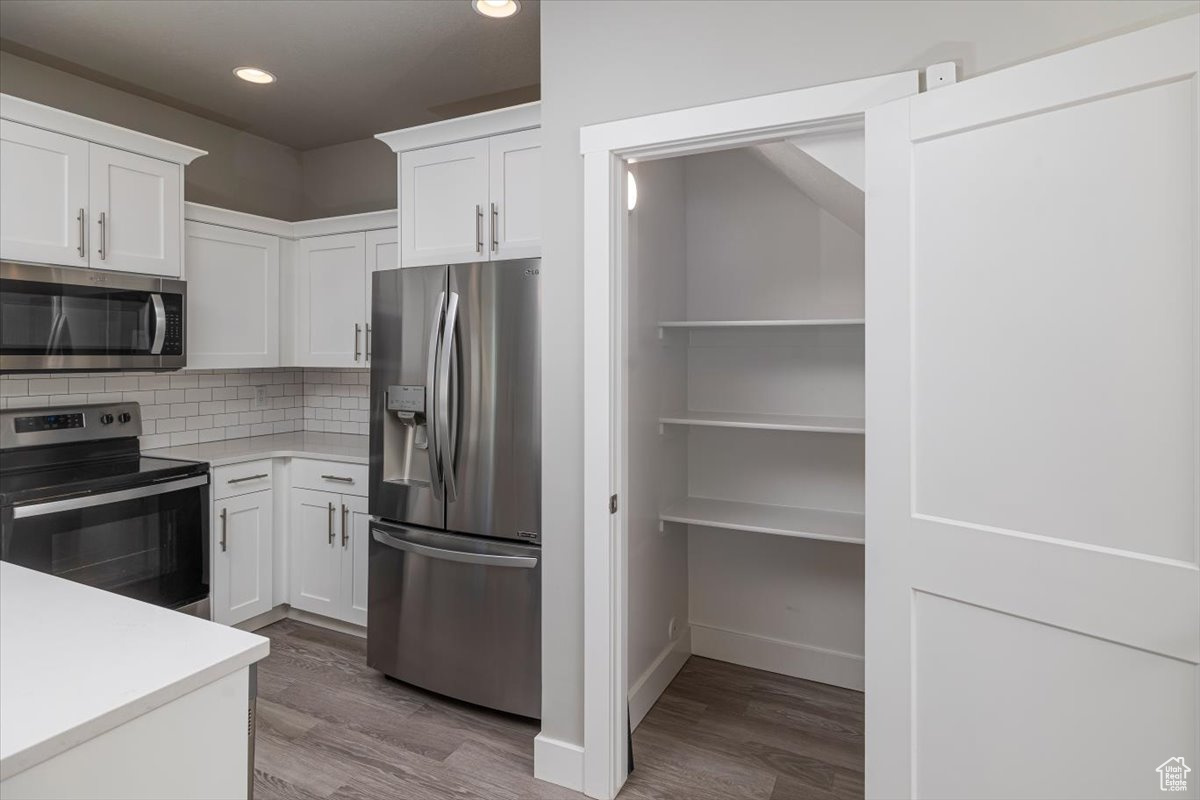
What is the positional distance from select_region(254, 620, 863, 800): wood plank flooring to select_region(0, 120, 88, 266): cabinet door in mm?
1964

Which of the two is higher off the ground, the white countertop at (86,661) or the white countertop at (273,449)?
the white countertop at (273,449)

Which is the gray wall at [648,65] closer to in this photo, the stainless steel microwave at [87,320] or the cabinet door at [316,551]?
the cabinet door at [316,551]

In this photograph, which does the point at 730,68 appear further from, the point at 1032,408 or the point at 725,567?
the point at 725,567

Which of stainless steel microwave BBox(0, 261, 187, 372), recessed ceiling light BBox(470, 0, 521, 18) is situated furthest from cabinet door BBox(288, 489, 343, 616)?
recessed ceiling light BBox(470, 0, 521, 18)

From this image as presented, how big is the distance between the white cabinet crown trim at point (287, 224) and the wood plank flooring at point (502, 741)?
2178 mm

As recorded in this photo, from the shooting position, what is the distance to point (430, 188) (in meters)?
2.72

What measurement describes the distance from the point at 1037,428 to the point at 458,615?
2037 mm

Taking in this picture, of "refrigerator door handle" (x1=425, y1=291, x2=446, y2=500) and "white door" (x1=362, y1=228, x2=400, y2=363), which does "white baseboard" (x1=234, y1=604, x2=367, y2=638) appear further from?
"white door" (x1=362, y1=228, x2=400, y2=363)

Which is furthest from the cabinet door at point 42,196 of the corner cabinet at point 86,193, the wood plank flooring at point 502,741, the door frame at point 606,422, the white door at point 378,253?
the door frame at point 606,422

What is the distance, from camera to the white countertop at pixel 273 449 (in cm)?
Result: 316

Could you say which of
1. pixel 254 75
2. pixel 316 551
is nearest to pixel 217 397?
pixel 316 551

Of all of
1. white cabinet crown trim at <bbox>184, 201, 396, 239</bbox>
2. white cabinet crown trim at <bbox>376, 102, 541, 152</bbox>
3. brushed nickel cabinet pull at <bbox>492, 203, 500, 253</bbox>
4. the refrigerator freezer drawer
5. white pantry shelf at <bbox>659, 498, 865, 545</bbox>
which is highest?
white cabinet crown trim at <bbox>376, 102, 541, 152</bbox>

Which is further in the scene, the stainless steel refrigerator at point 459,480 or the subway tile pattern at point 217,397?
the subway tile pattern at point 217,397

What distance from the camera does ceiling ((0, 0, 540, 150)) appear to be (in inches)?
99.2
